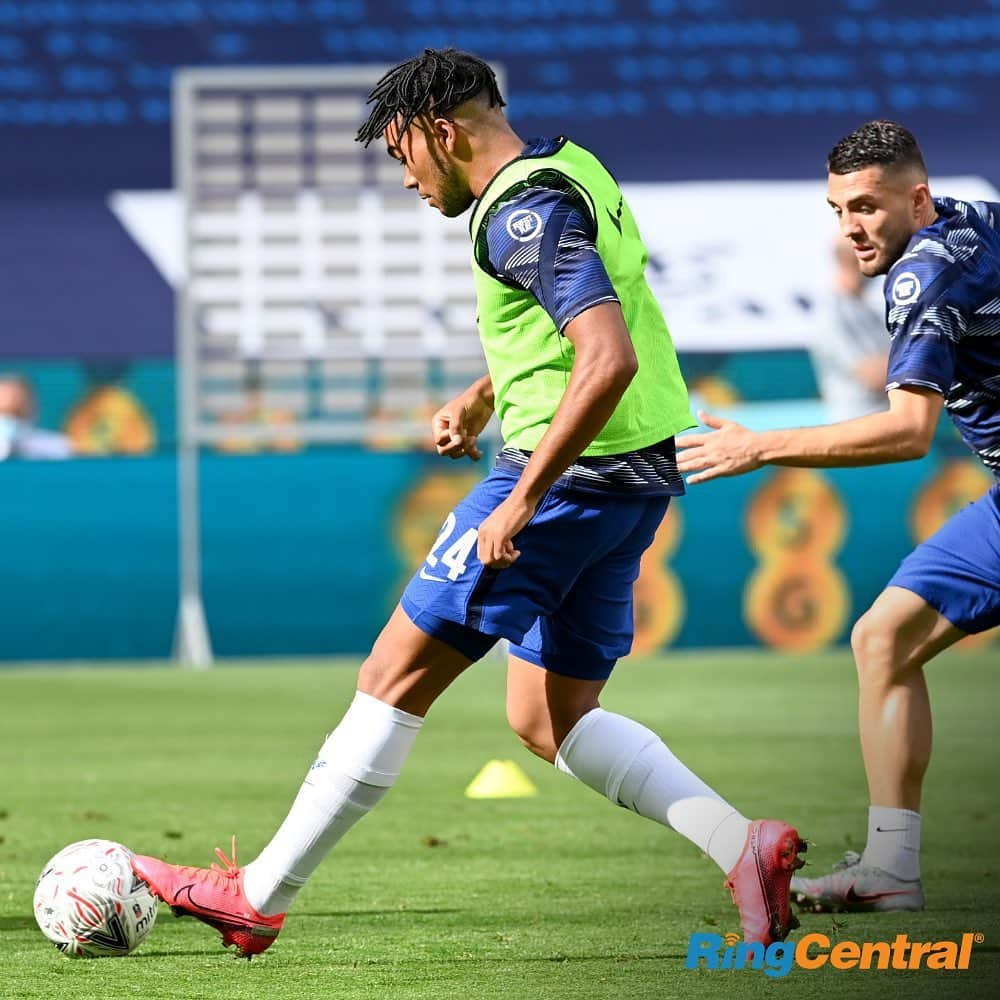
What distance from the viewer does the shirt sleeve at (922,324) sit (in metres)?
3.90

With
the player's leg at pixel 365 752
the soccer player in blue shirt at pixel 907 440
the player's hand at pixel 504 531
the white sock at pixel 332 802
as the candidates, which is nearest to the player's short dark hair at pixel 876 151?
the soccer player in blue shirt at pixel 907 440

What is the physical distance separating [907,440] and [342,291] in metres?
9.92

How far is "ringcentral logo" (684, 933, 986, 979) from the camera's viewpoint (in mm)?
3713

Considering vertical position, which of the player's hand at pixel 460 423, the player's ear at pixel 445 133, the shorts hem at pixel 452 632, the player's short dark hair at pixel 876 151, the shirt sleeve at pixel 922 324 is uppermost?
the player's short dark hair at pixel 876 151

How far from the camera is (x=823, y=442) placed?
371 centimetres

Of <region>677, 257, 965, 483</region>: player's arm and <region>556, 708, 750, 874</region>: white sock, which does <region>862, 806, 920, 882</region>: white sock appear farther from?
<region>677, 257, 965, 483</region>: player's arm

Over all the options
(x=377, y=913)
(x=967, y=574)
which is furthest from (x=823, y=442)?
(x=377, y=913)

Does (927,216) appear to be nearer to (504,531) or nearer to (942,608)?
(942,608)

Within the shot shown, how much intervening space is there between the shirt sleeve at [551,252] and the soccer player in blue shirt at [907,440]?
0.37 metres

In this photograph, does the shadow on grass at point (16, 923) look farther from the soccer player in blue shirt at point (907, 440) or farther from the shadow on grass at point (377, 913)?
the soccer player in blue shirt at point (907, 440)

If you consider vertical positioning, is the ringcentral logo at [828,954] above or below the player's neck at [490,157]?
below

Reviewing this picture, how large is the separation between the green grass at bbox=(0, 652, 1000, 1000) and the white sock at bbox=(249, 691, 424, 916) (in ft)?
0.58

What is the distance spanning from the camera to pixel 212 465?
1301 cm

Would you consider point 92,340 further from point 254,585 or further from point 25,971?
point 25,971
